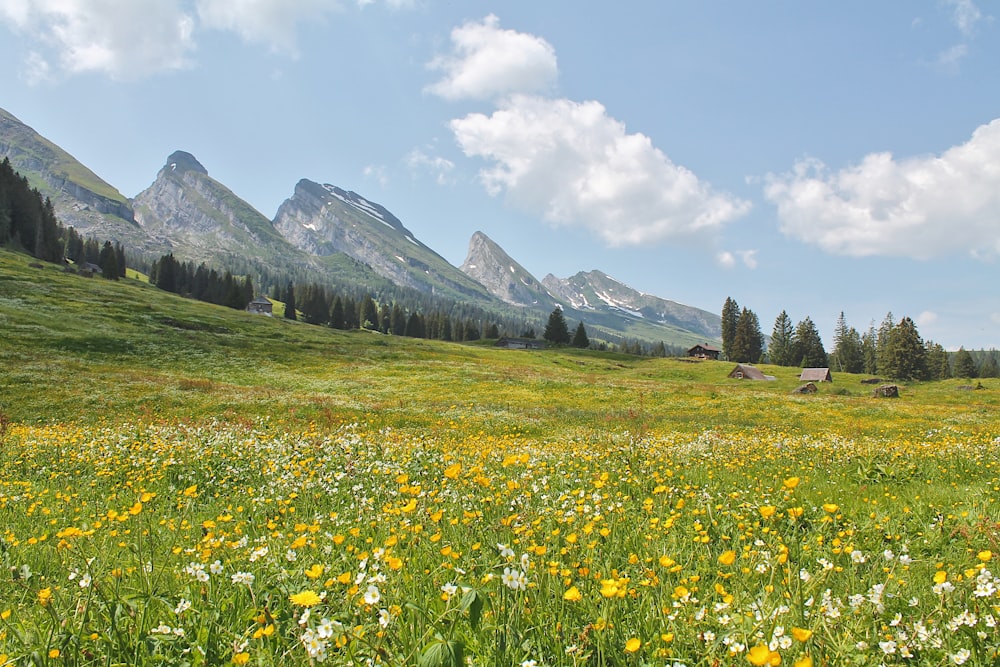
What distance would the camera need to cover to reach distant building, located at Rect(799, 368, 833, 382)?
80.2 m

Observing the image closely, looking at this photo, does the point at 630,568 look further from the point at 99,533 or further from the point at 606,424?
the point at 606,424

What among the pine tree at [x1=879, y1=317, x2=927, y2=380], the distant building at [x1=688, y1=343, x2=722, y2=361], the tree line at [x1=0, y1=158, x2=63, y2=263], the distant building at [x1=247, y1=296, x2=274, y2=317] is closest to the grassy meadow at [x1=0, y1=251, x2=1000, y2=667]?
the pine tree at [x1=879, y1=317, x2=927, y2=380]

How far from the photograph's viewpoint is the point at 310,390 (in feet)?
131

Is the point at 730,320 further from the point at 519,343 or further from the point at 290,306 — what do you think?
the point at 290,306

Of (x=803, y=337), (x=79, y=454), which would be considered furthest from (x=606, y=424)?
(x=803, y=337)

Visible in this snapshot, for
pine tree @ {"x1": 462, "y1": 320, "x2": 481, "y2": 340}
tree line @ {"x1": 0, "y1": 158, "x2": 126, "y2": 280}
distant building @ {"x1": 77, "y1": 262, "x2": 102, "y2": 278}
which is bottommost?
pine tree @ {"x1": 462, "y1": 320, "x2": 481, "y2": 340}

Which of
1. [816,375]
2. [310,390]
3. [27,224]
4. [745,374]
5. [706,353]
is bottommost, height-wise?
[310,390]

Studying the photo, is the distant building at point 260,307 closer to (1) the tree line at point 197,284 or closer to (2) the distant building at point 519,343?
(1) the tree line at point 197,284

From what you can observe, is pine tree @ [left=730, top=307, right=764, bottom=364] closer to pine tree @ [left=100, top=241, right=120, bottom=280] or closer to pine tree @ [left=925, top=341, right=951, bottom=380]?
pine tree @ [left=925, top=341, right=951, bottom=380]

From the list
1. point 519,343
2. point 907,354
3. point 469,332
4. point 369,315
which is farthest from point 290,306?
point 907,354

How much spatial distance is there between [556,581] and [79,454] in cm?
1220

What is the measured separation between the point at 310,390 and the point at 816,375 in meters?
78.5

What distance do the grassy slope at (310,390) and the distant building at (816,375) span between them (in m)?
3.20

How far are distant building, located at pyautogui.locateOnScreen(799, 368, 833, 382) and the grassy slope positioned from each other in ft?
10.5
